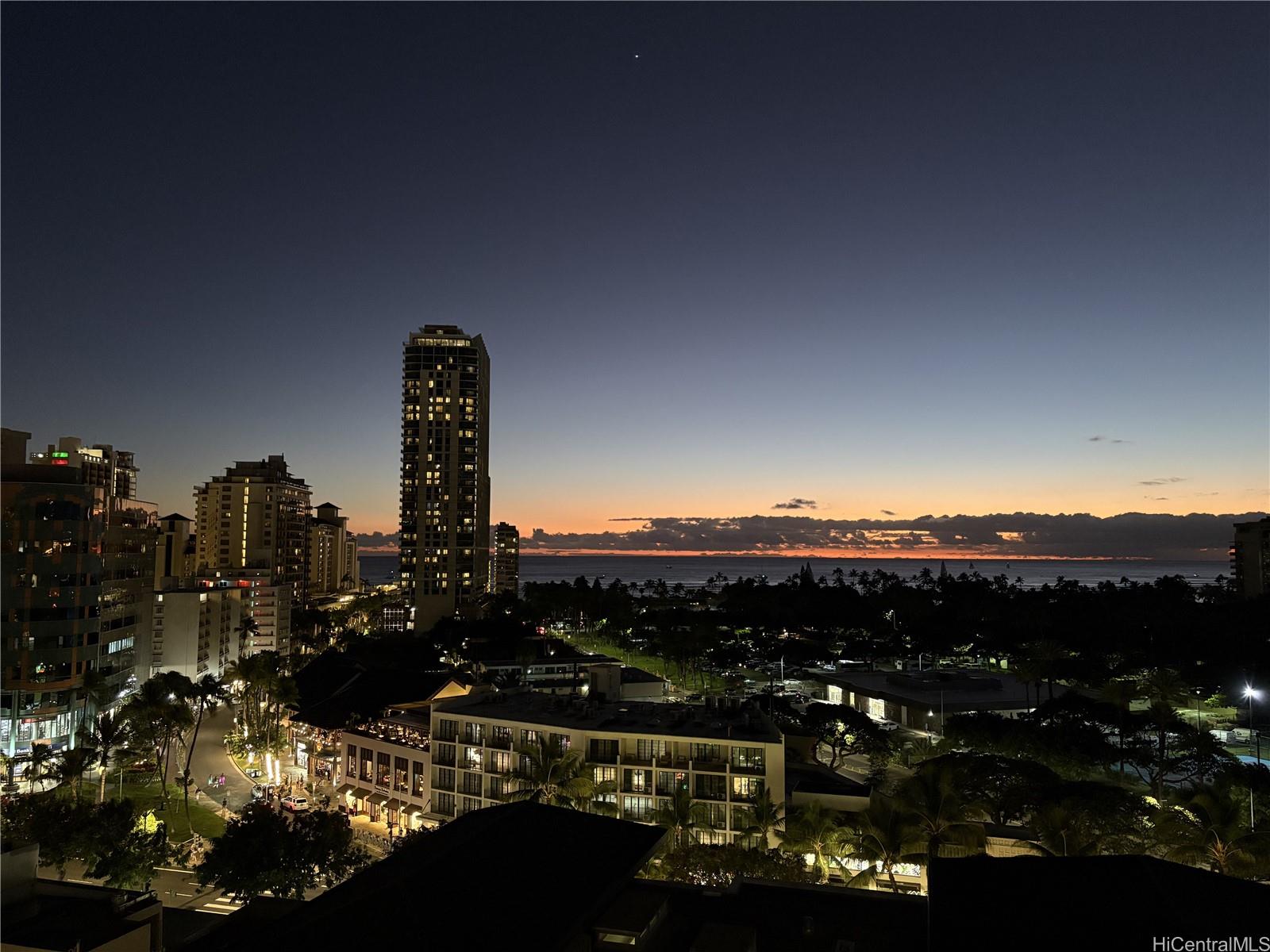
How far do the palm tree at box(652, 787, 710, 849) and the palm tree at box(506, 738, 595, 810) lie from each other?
Answer: 335cm

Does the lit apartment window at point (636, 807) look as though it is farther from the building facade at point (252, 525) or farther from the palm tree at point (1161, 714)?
the building facade at point (252, 525)

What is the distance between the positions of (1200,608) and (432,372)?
Result: 111m

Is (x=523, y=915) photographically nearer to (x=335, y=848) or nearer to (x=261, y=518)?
(x=335, y=848)

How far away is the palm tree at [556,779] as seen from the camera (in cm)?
3456

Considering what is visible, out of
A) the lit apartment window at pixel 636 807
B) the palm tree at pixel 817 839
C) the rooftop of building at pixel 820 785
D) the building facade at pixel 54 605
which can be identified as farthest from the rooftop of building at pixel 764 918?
the building facade at pixel 54 605

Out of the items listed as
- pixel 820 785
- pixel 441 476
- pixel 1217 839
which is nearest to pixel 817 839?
pixel 820 785

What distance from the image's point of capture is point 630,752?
124 ft

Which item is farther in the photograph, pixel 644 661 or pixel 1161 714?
pixel 644 661

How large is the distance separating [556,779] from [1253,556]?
16153 centimetres

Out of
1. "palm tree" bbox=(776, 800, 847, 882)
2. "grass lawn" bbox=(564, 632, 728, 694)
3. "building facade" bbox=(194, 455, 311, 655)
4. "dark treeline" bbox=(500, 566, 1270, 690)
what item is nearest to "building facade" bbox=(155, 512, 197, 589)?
"building facade" bbox=(194, 455, 311, 655)

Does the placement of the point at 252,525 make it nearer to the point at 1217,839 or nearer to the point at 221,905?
the point at 221,905

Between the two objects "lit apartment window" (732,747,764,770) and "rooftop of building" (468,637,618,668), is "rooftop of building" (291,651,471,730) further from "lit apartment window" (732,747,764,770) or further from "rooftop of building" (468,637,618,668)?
"lit apartment window" (732,747,764,770)

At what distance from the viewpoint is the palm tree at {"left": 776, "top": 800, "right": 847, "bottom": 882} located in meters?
31.1

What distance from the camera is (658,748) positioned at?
123 feet
